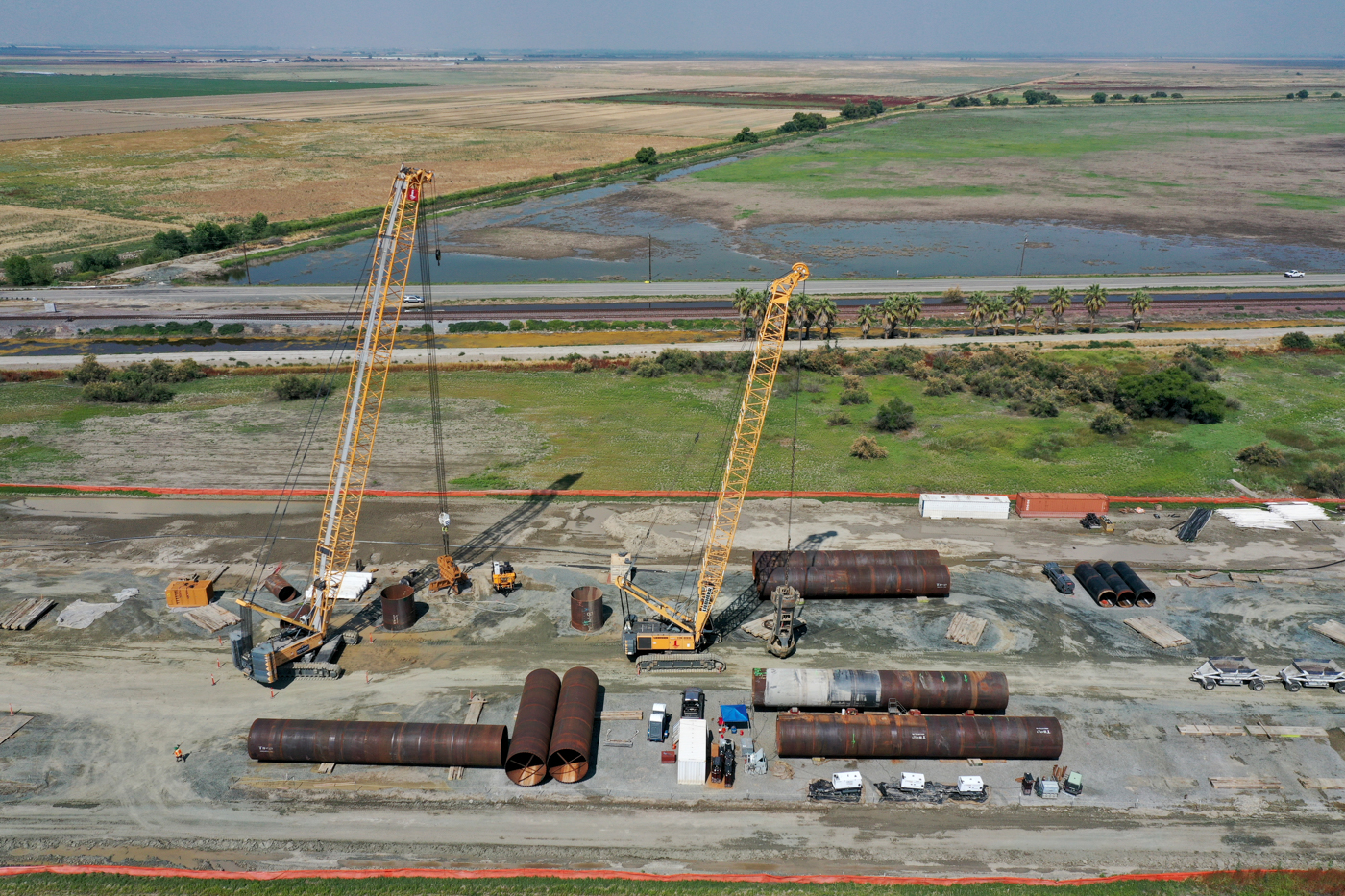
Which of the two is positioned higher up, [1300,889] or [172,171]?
[172,171]

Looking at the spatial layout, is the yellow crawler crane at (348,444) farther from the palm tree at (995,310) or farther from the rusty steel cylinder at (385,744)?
the palm tree at (995,310)

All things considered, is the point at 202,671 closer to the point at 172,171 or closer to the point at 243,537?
the point at 243,537

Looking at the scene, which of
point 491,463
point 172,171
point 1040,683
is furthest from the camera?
point 172,171

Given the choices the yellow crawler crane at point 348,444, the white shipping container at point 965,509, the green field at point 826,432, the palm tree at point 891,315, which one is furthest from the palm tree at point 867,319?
the yellow crawler crane at point 348,444

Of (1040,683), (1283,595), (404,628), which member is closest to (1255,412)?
(1283,595)

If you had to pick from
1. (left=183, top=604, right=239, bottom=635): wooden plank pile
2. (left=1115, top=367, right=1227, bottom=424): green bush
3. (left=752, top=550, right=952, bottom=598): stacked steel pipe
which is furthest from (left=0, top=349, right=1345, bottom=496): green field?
(left=183, top=604, right=239, bottom=635): wooden plank pile

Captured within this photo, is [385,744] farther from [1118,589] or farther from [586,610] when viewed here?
[1118,589]
